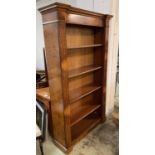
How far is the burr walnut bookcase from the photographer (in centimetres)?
166

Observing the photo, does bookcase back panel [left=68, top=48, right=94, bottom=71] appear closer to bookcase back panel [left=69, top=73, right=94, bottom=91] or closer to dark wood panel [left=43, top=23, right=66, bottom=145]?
bookcase back panel [left=69, top=73, right=94, bottom=91]

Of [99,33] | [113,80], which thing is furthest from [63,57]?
[113,80]

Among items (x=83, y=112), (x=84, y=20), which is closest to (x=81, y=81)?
(x=83, y=112)

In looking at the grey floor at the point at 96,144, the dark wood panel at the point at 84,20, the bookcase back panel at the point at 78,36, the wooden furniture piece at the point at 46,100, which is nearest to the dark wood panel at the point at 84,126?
the grey floor at the point at 96,144

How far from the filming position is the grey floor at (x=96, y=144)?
2049 millimetres

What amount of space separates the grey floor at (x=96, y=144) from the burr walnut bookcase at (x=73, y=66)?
3.6 inches

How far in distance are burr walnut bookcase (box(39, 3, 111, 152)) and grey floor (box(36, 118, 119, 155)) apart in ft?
0.30

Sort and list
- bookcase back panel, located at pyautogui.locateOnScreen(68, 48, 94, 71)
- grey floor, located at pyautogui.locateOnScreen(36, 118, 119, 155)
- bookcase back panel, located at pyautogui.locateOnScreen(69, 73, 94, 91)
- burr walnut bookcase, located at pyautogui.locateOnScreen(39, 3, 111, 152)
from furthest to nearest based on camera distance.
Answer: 1. bookcase back panel, located at pyautogui.locateOnScreen(69, 73, 94, 91)
2. bookcase back panel, located at pyautogui.locateOnScreen(68, 48, 94, 71)
3. grey floor, located at pyautogui.locateOnScreen(36, 118, 119, 155)
4. burr walnut bookcase, located at pyautogui.locateOnScreen(39, 3, 111, 152)

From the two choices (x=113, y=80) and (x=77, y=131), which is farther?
(x=113, y=80)

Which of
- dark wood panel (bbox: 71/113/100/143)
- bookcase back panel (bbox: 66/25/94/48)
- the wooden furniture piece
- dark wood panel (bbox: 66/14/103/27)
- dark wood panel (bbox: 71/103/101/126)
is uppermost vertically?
dark wood panel (bbox: 66/14/103/27)

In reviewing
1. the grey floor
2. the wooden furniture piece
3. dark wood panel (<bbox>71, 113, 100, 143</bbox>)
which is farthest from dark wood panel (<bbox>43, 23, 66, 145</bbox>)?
dark wood panel (<bbox>71, 113, 100, 143</bbox>)
